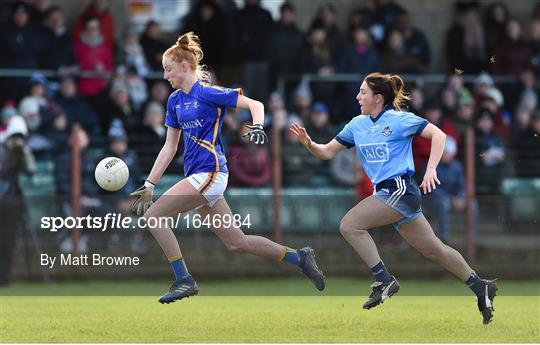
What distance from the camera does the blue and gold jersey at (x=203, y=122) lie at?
11172 millimetres

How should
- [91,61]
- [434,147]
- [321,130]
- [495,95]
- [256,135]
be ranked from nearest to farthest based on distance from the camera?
[256,135], [434,147], [321,130], [91,61], [495,95]

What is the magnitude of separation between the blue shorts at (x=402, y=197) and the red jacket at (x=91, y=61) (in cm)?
817

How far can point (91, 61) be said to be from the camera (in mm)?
18641

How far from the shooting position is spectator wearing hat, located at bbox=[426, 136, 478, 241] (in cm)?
1759

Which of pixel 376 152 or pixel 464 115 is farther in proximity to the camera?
pixel 464 115

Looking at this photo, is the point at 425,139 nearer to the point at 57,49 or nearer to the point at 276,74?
the point at 276,74

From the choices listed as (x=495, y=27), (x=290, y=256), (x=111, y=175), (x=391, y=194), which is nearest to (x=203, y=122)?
(x=111, y=175)

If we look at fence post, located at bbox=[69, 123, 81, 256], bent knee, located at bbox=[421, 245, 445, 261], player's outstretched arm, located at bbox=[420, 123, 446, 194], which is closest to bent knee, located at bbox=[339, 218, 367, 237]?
bent knee, located at bbox=[421, 245, 445, 261]

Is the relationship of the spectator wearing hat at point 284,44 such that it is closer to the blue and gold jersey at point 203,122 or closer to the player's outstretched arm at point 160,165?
the player's outstretched arm at point 160,165

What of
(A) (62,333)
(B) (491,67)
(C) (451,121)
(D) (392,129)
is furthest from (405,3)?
(A) (62,333)

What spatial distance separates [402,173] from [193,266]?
6.30m

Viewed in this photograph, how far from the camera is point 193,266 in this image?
16.9 meters

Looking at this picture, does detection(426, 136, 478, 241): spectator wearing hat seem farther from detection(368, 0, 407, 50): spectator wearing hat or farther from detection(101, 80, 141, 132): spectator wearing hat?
detection(101, 80, 141, 132): spectator wearing hat

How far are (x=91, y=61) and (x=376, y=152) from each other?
8.38 meters
